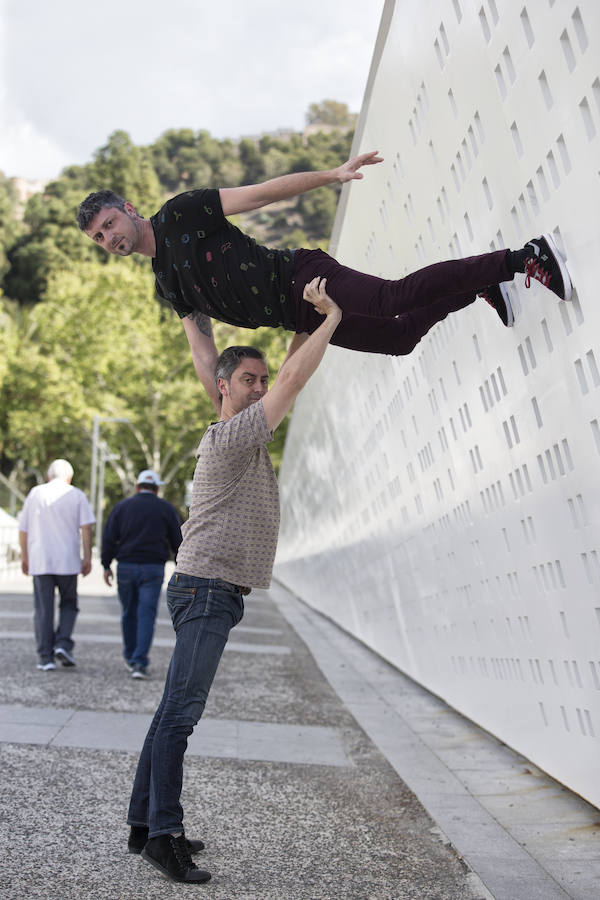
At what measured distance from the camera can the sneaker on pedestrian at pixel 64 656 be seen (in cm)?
845


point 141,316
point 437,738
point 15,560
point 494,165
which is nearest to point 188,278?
point 494,165

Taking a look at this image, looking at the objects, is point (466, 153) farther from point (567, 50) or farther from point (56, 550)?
point (56, 550)

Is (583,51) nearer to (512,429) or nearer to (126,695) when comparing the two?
(512,429)

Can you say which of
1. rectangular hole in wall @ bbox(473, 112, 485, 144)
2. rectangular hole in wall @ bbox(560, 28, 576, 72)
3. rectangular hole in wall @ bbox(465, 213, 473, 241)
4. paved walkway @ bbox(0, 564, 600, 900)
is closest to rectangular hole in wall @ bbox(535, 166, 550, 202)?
rectangular hole in wall @ bbox(560, 28, 576, 72)

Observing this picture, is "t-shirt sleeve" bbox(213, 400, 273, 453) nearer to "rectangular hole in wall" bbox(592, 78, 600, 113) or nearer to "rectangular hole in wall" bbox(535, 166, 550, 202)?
"rectangular hole in wall" bbox(535, 166, 550, 202)

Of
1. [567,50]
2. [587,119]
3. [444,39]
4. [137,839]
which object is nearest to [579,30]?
[567,50]

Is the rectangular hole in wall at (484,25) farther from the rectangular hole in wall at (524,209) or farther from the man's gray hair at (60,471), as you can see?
the man's gray hair at (60,471)

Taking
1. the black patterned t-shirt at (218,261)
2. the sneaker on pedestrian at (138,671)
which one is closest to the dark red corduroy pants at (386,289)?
the black patterned t-shirt at (218,261)

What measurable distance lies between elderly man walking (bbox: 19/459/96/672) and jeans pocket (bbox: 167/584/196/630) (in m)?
5.00

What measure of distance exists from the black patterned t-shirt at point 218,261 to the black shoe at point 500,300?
816mm

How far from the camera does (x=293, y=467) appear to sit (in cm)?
2084

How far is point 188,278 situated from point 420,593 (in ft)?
14.7

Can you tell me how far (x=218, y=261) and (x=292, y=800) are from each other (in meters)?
2.61

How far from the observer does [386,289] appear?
369 cm
